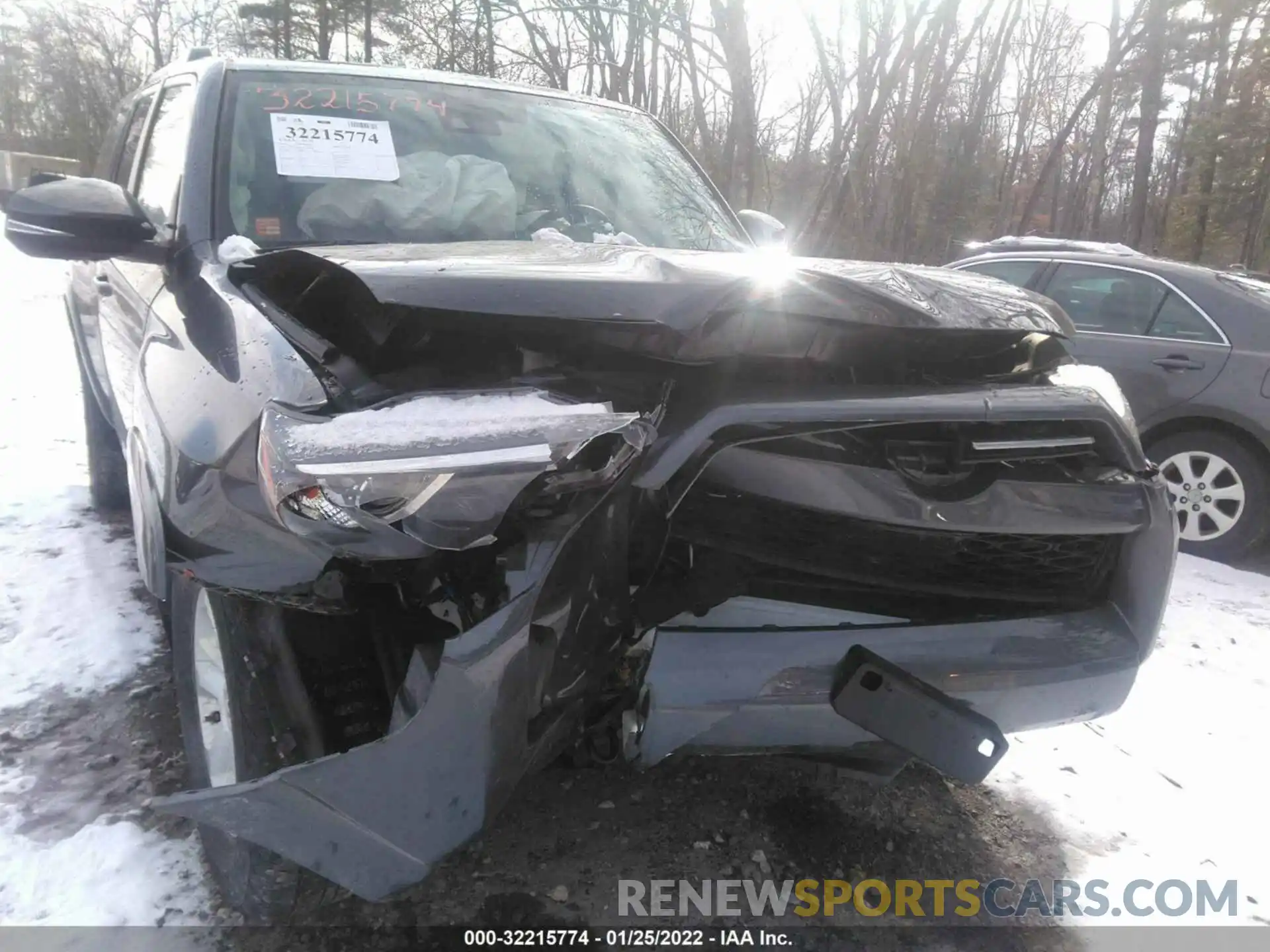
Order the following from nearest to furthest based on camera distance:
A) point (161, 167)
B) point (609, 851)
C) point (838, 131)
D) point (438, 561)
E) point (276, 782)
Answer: point (276, 782) → point (438, 561) → point (609, 851) → point (161, 167) → point (838, 131)

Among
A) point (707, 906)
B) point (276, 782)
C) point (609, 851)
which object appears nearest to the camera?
point (276, 782)

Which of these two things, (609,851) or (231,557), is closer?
(231,557)

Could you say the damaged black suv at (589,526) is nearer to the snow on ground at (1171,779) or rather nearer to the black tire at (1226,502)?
the snow on ground at (1171,779)

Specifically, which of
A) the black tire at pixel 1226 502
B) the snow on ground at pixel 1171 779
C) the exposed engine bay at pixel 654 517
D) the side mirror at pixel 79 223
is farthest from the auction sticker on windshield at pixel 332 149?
the black tire at pixel 1226 502

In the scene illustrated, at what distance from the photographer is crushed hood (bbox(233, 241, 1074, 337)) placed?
4.91 ft

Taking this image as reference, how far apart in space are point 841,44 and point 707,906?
1578cm

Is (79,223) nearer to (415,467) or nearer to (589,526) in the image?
(415,467)

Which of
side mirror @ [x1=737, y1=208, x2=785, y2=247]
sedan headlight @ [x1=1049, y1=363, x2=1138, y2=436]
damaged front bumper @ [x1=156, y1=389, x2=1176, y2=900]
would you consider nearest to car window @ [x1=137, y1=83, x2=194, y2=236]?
damaged front bumper @ [x1=156, y1=389, x2=1176, y2=900]

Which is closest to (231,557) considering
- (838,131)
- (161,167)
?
(161,167)

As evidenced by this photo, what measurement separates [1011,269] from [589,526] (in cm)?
541

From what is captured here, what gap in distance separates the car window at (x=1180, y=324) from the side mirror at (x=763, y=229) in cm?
286

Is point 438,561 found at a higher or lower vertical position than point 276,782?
higher

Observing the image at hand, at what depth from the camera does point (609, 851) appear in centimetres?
219

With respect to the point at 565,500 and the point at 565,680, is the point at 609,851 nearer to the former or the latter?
the point at 565,680
